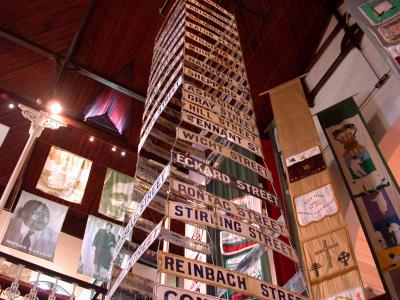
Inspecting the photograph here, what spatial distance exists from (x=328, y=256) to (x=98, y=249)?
6.21 meters

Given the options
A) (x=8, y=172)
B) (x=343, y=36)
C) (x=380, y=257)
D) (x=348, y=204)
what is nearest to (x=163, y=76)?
(x=380, y=257)

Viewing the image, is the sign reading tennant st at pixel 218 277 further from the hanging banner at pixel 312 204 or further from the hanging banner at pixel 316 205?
the hanging banner at pixel 316 205

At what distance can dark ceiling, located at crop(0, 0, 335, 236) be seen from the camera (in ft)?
34.2

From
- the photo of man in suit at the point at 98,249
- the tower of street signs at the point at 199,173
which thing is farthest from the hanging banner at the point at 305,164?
the photo of man in suit at the point at 98,249

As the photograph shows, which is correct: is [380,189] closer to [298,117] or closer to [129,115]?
[298,117]

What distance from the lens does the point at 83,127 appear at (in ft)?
38.7

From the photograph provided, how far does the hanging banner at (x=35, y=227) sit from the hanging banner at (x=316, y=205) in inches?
230

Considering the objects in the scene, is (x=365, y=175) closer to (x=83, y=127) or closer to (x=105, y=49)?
(x=105, y=49)

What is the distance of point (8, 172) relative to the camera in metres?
12.7

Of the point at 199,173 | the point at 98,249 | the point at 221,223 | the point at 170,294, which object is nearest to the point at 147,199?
the point at 199,173

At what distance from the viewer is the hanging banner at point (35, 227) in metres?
9.23

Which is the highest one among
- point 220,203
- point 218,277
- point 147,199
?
point 147,199

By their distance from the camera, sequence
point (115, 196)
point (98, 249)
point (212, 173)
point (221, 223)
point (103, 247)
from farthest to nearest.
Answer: point (115, 196) → point (103, 247) → point (98, 249) → point (212, 173) → point (221, 223)

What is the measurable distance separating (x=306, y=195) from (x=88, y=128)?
271 inches
